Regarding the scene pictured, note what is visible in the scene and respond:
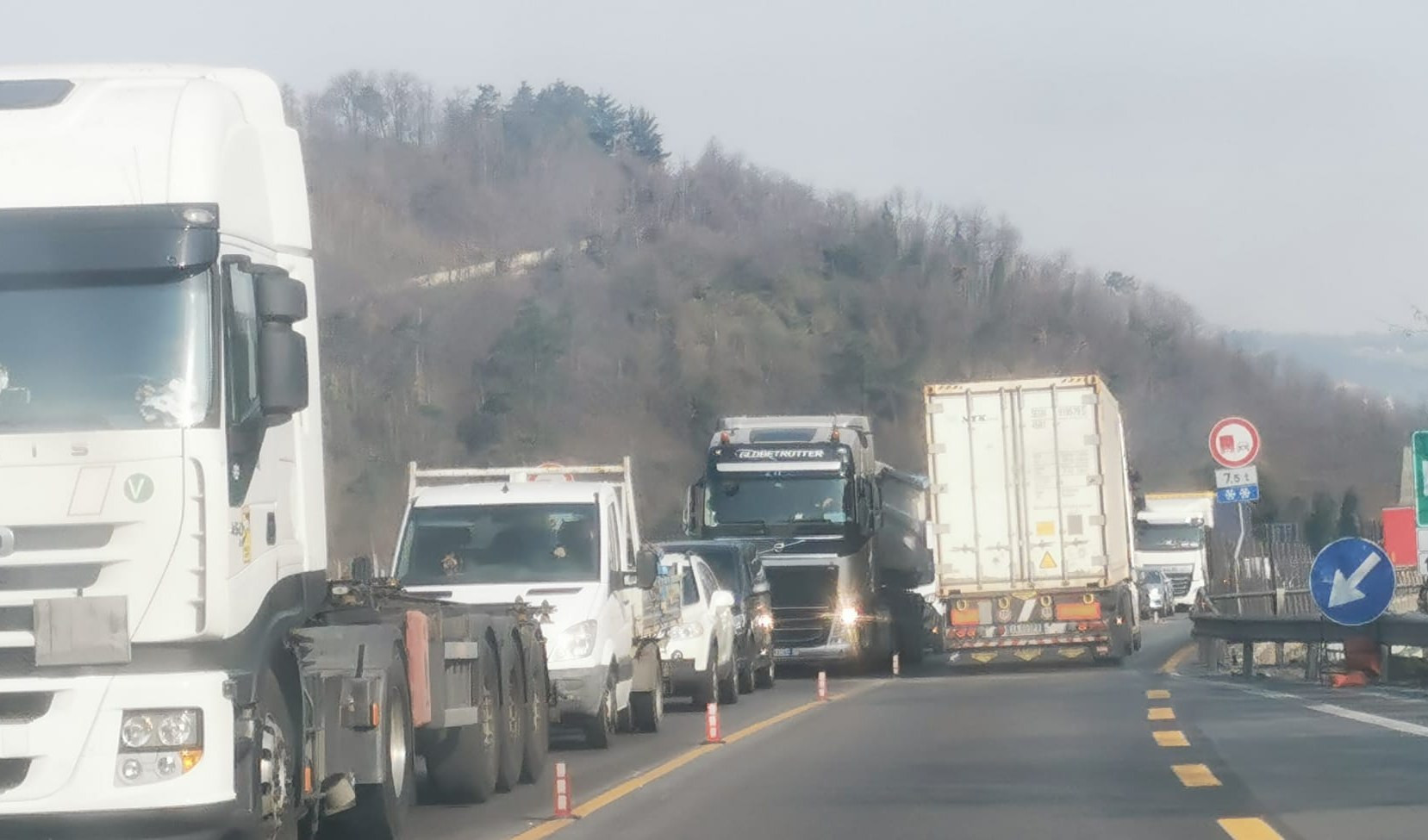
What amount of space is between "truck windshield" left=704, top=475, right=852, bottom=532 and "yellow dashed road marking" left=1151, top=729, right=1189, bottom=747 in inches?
619

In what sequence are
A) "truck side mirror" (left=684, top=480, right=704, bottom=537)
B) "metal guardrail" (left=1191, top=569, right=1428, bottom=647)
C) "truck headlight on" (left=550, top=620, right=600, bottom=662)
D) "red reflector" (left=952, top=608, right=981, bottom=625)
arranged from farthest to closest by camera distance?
1. "truck side mirror" (left=684, top=480, right=704, bottom=537)
2. "red reflector" (left=952, top=608, right=981, bottom=625)
3. "metal guardrail" (left=1191, top=569, right=1428, bottom=647)
4. "truck headlight on" (left=550, top=620, right=600, bottom=662)

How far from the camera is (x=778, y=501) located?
32531 millimetres

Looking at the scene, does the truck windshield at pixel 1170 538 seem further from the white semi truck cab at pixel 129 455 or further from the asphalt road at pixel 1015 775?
the white semi truck cab at pixel 129 455


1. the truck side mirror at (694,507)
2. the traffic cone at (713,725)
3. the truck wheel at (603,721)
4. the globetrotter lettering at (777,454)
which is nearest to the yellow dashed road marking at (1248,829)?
the truck wheel at (603,721)

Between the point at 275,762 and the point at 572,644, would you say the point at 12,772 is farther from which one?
the point at 572,644

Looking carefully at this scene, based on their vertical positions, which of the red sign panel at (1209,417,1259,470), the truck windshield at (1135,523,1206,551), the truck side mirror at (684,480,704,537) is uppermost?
the red sign panel at (1209,417,1259,470)

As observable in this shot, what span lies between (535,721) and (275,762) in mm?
5568

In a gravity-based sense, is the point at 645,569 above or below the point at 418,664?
above

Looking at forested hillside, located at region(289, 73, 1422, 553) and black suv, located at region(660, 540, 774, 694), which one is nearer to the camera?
black suv, located at region(660, 540, 774, 694)

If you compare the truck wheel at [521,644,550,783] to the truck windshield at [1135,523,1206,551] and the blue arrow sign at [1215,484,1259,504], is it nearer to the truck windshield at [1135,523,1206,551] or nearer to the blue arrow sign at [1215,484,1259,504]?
the blue arrow sign at [1215,484,1259,504]

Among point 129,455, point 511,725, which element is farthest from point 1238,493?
point 129,455

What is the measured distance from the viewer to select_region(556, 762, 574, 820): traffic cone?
11.9 m

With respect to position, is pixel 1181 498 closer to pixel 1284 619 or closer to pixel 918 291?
pixel 1284 619

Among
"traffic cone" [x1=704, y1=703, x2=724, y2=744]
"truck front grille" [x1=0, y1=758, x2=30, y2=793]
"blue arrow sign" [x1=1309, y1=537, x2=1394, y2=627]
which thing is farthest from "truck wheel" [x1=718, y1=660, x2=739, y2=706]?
"truck front grille" [x1=0, y1=758, x2=30, y2=793]
